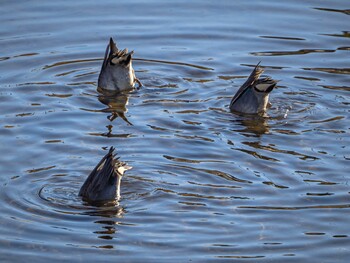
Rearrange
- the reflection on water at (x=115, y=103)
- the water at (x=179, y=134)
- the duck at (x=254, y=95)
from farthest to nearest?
the duck at (x=254, y=95) < the reflection on water at (x=115, y=103) < the water at (x=179, y=134)

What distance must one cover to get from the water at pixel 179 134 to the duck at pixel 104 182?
5.6 inches

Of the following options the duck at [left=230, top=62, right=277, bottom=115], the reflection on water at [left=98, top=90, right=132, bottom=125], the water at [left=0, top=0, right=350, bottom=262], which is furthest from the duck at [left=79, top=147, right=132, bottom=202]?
the duck at [left=230, top=62, right=277, bottom=115]

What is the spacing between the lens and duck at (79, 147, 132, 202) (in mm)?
12461

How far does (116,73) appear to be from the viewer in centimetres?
1709

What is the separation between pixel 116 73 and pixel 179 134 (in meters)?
2.58

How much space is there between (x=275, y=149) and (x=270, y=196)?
1.83 meters

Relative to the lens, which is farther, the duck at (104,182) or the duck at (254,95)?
the duck at (254,95)

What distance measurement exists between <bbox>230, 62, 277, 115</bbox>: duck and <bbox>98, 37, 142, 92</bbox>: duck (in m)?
1.92

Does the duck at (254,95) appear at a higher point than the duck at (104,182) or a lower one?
higher

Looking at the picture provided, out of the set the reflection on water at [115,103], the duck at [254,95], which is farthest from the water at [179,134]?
the duck at [254,95]

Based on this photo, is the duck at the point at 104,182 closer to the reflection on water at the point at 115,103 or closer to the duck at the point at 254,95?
the reflection on water at the point at 115,103

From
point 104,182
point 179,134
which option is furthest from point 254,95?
point 104,182

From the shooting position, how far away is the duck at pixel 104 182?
12.5 m

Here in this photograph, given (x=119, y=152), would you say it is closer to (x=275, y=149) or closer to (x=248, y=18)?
(x=275, y=149)
